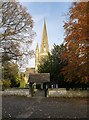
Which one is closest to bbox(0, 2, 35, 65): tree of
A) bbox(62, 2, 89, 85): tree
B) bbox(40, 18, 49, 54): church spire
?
bbox(62, 2, 89, 85): tree

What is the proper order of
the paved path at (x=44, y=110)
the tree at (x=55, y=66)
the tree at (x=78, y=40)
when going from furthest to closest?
the tree at (x=55, y=66), the tree at (x=78, y=40), the paved path at (x=44, y=110)

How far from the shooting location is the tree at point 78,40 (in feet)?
89.2

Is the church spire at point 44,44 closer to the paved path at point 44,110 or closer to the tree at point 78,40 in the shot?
the tree at point 78,40

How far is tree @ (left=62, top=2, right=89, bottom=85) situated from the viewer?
89.2ft

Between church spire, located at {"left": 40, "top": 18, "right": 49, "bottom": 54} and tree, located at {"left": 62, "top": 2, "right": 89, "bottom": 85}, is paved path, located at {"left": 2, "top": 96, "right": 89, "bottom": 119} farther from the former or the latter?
church spire, located at {"left": 40, "top": 18, "right": 49, "bottom": 54}

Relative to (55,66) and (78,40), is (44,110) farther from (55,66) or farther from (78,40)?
(55,66)

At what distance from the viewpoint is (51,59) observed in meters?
42.5

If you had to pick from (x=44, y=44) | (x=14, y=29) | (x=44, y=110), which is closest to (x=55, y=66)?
(x=14, y=29)

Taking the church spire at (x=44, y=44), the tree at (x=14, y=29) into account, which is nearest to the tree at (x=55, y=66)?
the tree at (x=14, y=29)

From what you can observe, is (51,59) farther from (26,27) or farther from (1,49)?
(1,49)

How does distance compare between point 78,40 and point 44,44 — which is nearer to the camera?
point 78,40

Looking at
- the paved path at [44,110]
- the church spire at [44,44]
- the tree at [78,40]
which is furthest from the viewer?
the church spire at [44,44]

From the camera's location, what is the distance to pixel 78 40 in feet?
91.3

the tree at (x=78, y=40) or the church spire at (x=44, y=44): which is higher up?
the church spire at (x=44, y=44)
